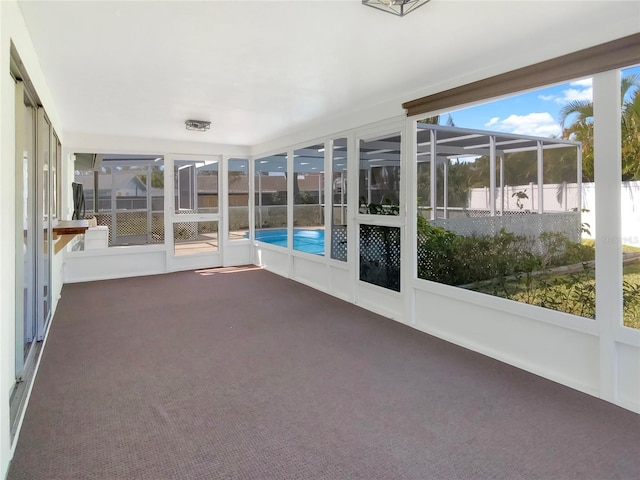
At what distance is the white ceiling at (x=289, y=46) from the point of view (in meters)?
2.34

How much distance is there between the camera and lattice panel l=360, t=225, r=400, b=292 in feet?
14.8

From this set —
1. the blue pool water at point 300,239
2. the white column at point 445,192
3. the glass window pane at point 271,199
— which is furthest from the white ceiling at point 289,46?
the glass window pane at point 271,199

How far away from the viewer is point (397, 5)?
7.33 feet

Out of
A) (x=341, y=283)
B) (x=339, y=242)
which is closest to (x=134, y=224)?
(x=339, y=242)

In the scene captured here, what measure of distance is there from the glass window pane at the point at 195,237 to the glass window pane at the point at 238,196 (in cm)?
36

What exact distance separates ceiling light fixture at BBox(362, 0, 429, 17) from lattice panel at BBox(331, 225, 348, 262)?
128 inches

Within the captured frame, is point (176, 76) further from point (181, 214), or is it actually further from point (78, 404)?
point (181, 214)

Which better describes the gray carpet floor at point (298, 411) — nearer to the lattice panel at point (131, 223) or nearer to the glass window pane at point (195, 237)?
the lattice panel at point (131, 223)

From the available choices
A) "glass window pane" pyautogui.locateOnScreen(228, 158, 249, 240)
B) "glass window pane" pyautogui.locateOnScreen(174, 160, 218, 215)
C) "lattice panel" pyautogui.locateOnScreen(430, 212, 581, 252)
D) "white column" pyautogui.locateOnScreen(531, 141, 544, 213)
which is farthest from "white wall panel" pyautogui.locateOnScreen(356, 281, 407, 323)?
"glass window pane" pyautogui.locateOnScreen(174, 160, 218, 215)

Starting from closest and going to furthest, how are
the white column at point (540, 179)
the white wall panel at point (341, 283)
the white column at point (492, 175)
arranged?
1. the white column at point (540, 179)
2. the white column at point (492, 175)
3. the white wall panel at point (341, 283)

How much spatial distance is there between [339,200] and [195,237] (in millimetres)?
3396

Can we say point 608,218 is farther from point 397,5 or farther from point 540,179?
point 397,5

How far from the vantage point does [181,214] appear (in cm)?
742

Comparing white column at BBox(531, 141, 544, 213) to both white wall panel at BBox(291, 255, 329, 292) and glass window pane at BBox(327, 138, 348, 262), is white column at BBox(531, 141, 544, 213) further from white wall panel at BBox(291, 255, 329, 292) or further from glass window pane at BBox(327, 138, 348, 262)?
white wall panel at BBox(291, 255, 329, 292)
